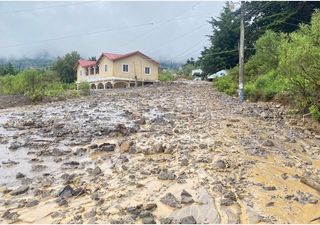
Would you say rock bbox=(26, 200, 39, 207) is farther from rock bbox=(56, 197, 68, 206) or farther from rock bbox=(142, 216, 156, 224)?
rock bbox=(142, 216, 156, 224)

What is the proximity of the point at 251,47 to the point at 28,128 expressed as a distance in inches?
1122

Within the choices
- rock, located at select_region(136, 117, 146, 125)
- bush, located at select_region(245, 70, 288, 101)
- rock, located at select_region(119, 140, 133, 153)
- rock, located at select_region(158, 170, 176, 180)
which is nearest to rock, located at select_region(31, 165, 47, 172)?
rock, located at select_region(119, 140, 133, 153)

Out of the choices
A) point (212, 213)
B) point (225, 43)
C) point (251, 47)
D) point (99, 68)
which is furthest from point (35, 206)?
point (99, 68)

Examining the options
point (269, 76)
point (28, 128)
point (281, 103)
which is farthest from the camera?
point (269, 76)

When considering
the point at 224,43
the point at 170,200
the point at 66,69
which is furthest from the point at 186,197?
the point at 66,69

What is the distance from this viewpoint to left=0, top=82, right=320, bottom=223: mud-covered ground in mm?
7645

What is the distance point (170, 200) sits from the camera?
797 centimetres

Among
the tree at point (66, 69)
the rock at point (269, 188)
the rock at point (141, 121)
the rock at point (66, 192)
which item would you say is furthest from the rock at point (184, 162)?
the tree at point (66, 69)

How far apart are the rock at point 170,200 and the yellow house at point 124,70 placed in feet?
135

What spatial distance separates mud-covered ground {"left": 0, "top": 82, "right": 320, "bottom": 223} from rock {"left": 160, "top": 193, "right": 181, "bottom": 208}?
2cm

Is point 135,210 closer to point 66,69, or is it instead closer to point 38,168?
point 38,168

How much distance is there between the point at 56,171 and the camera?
1082 centimetres

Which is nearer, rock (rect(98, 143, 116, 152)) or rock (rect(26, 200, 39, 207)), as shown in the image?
rock (rect(26, 200, 39, 207))

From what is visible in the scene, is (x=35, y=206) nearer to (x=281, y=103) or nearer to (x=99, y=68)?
(x=281, y=103)
